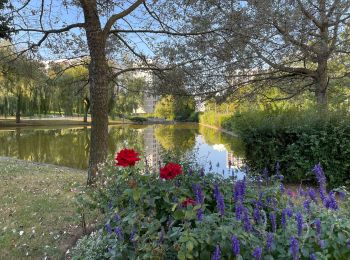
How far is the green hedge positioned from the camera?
20.0ft

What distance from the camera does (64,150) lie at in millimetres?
15375

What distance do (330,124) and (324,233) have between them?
4.90m

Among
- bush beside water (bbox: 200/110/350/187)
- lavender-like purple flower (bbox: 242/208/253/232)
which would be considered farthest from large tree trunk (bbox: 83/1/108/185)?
lavender-like purple flower (bbox: 242/208/253/232)

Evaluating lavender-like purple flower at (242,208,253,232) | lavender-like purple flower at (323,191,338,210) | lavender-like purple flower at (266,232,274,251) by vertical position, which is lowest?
lavender-like purple flower at (266,232,274,251)

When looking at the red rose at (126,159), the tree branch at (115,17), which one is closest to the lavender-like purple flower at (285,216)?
the red rose at (126,159)

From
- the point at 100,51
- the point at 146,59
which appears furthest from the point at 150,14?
the point at 100,51

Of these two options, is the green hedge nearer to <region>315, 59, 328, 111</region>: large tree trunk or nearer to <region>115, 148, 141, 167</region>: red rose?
<region>315, 59, 328, 111</region>: large tree trunk

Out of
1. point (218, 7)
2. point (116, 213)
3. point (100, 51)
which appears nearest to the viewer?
point (116, 213)

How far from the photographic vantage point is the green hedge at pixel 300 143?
6086mm

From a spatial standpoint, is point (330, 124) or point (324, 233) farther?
point (330, 124)

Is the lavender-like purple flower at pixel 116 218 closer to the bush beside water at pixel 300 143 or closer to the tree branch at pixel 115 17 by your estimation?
the tree branch at pixel 115 17

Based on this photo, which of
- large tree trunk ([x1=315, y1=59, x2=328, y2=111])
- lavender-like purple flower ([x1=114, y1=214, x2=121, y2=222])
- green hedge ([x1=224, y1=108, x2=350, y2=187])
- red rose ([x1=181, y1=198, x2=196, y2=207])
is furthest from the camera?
large tree trunk ([x1=315, y1=59, x2=328, y2=111])

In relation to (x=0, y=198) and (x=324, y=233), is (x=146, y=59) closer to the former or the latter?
(x=0, y=198)

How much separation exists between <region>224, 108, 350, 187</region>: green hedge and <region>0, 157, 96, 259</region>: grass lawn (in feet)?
12.6
